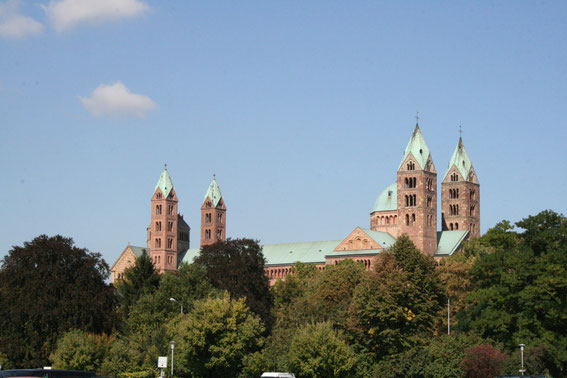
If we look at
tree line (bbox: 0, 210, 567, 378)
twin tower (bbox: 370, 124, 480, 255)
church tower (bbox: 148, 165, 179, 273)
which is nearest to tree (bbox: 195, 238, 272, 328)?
tree line (bbox: 0, 210, 567, 378)

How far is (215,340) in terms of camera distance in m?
66.9

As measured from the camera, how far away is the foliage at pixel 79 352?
6919 cm

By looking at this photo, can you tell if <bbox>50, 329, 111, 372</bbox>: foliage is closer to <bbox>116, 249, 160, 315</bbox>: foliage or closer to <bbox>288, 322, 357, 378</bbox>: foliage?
<bbox>288, 322, 357, 378</bbox>: foliage

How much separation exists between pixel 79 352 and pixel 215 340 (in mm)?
10390

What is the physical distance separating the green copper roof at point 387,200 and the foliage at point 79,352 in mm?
108753

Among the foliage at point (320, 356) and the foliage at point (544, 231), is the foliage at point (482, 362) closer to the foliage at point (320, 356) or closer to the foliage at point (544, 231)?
the foliage at point (320, 356)

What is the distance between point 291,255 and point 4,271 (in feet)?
333

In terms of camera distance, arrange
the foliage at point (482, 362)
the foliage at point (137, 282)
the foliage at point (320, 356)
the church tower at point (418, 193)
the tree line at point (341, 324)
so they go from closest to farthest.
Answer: the foliage at point (482, 362)
the foliage at point (320, 356)
the tree line at point (341, 324)
the foliage at point (137, 282)
the church tower at point (418, 193)

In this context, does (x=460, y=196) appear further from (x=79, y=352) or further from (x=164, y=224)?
(x=79, y=352)

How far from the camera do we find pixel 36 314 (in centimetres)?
7681

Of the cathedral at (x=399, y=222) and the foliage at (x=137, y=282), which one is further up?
the cathedral at (x=399, y=222)

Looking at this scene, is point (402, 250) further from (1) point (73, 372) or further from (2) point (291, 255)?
(2) point (291, 255)

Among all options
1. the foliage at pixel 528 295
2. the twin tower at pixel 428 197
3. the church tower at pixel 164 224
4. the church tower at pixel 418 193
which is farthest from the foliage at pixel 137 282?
the church tower at pixel 164 224

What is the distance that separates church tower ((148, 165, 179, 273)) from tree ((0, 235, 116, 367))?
369ft
